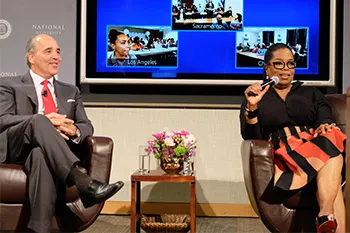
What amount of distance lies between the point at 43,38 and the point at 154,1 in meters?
1.07

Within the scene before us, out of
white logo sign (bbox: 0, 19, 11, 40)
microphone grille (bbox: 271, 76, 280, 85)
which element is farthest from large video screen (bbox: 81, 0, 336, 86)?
microphone grille (bbox: 271, 76, 280, 85)

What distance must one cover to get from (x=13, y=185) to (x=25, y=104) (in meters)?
0.62

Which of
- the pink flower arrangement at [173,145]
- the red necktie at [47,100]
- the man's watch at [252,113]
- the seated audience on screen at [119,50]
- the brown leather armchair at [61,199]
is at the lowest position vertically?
the brown leather armchair at [61,199]

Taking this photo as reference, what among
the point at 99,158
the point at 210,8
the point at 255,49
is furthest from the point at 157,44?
the point at 99,158

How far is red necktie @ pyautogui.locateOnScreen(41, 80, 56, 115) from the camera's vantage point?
3799 mm

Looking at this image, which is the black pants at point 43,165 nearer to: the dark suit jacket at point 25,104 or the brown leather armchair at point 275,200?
the dark suit jacket at point 25,104

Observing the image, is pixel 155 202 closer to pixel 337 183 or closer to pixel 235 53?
pixel 235 53

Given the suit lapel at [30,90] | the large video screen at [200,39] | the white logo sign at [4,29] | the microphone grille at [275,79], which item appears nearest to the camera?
the microphone grille at [275,79]

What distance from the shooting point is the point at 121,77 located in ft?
15.4

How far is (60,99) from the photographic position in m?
3.86

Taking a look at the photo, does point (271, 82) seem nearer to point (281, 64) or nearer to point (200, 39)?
point (281, 64)

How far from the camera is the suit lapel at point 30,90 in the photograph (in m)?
3.75

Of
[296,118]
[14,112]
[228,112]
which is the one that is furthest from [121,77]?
[296,118]

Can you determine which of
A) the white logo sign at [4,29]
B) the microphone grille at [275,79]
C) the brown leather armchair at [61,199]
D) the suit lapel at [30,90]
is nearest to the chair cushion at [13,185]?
the brown leather armchair at [61,199]
